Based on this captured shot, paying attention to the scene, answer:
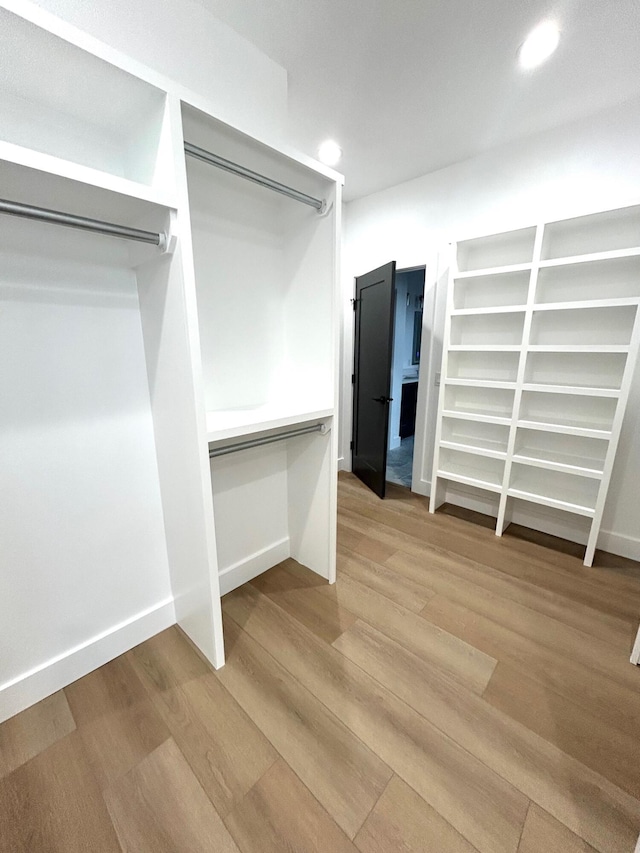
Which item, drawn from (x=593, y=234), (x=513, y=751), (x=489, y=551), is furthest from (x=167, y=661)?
(x=593, y=234)

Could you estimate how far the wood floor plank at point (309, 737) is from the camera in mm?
1095

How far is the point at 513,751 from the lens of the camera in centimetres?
123

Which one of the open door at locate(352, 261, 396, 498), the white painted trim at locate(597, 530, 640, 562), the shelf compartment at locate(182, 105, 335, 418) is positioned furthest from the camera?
the open door at locate(352, 261, 396, 498)

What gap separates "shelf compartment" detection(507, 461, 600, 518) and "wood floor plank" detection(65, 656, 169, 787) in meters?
2.51

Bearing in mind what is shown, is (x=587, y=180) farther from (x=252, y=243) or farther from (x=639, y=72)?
(x=252, y=243)

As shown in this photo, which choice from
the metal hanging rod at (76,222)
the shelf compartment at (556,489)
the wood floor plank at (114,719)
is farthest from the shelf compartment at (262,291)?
the shelf compartment at (556,489)

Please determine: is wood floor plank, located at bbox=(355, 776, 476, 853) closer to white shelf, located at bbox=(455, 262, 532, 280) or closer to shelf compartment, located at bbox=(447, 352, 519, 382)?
shelf compartment, located at bbox=(447, 352, 519, 382)

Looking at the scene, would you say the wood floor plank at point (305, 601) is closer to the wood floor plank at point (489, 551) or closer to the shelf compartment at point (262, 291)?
the wood floor plank at point (489, 551)

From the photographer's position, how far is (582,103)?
6.61ft

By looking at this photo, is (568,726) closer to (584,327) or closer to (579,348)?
(579,348)

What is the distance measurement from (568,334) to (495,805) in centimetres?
254

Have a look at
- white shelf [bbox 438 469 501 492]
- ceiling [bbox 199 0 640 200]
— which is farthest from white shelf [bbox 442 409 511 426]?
ceiling [bbox 199 0 640 200]

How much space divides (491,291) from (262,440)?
2225 mm

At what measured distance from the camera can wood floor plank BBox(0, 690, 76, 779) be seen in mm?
1210
